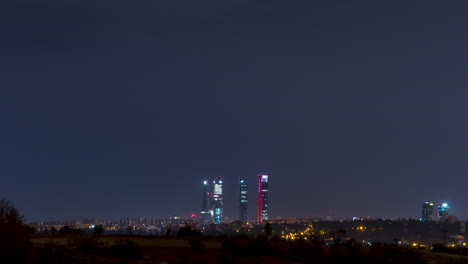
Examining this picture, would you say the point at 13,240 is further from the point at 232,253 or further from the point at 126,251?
the point at 232,253

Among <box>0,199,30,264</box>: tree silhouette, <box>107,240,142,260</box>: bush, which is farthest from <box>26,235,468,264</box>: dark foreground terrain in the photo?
<box>0,199,30,264</box>: tree silhouette

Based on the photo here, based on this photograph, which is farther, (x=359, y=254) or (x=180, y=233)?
(x=180, y=233)

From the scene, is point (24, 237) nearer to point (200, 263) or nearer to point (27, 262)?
point (27, 262)

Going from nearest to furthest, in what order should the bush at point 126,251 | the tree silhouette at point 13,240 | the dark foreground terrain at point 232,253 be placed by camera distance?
the tree silhouette at point 13,240 → the dark foreground terrain at point 232,253 → the bush at point 126,251

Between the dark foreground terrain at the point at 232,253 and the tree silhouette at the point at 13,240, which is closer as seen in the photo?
the tree silhouette at the point at 13,240

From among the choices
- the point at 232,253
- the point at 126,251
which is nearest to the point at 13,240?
the point at 126,251

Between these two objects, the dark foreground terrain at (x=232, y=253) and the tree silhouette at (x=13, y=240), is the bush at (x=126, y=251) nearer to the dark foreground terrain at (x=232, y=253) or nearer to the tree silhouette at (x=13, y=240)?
the dark foreground terrain at (x=232, y=253)

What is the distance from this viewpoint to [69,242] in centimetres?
2859

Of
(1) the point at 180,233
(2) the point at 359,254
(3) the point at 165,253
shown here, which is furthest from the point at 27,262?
(1) the point at 180,233

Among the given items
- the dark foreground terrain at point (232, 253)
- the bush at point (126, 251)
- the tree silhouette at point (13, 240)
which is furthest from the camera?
the bush at point (126, 251)

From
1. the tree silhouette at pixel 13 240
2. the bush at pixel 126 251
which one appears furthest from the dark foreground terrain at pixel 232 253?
the tree silhouette at pixel 13 240

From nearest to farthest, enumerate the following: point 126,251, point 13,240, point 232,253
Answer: point 13,240, point 126,251, point 232,253

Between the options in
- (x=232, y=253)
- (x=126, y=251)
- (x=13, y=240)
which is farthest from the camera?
(x=232, y=253)

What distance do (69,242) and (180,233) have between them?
46.1 ft
